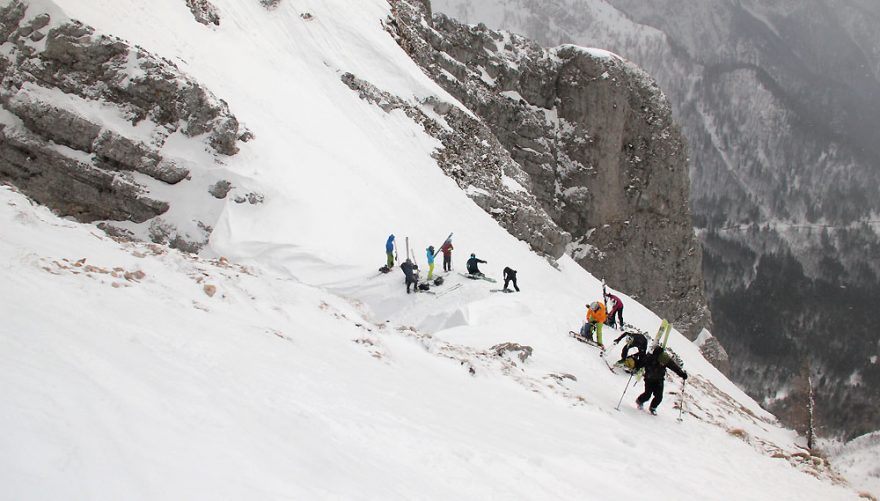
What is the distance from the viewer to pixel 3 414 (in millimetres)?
3645

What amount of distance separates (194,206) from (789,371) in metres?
129

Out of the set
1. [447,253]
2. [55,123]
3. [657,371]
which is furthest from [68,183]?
[657,371]

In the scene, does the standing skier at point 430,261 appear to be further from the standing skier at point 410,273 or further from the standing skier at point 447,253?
the standing skier at point 410,273

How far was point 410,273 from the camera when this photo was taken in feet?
59.0

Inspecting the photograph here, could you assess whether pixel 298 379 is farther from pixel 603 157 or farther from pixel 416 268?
pixel 603 157

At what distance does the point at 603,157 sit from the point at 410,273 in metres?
42.9

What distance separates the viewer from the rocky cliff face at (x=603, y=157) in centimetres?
5397

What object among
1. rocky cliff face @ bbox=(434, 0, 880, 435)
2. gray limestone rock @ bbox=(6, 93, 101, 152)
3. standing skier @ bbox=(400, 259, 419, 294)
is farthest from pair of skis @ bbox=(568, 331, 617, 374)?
rocky cliff face @ bbox=(434, 0, 880, 435)

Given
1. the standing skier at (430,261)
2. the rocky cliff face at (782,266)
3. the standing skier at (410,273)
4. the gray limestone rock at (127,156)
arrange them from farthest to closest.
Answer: the rocky cliff face at (782,266) < the gray limestone rock at (127,156) < the standing skier at (430,261) < the standing skier at (410,273)

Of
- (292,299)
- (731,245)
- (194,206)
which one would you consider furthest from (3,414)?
(731,245)

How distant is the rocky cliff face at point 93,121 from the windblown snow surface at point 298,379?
119 centimetres

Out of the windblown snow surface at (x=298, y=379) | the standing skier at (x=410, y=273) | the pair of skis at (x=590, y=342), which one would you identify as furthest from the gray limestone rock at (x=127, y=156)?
the pair of skis at (x=590, y=342)

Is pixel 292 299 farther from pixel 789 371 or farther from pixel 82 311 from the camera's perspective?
pixel 789 371

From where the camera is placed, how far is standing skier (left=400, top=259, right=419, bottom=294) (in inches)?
706
